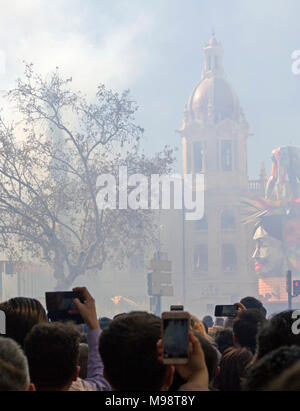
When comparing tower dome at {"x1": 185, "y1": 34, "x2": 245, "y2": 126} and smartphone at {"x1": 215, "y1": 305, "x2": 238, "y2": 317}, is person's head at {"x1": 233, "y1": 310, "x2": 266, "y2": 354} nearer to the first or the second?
smartphone at {"x1": 215, "y1": 305, "x2": 238, "y2": 317}

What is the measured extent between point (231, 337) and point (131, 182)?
29.9 meters

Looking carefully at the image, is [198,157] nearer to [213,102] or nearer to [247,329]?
[213,102]

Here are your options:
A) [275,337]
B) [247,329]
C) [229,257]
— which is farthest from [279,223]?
[275,337]

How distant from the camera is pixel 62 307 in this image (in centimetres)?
412

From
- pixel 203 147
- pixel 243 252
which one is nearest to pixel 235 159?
pixel 203 147

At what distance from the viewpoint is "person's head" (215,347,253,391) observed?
4367 mm

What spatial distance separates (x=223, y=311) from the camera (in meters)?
6.00

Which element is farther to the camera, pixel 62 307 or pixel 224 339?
pixel 224 339

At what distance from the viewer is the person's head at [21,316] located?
13.2 feet

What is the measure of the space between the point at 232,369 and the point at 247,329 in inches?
18.6

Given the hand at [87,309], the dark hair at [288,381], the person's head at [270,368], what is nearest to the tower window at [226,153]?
the hand at [87,309]

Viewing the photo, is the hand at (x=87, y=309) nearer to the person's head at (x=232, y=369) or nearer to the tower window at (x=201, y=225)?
the person's head at (x=232, y=369)

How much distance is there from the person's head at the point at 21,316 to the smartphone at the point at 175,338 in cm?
154

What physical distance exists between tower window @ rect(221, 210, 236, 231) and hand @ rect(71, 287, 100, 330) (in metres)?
73.1
